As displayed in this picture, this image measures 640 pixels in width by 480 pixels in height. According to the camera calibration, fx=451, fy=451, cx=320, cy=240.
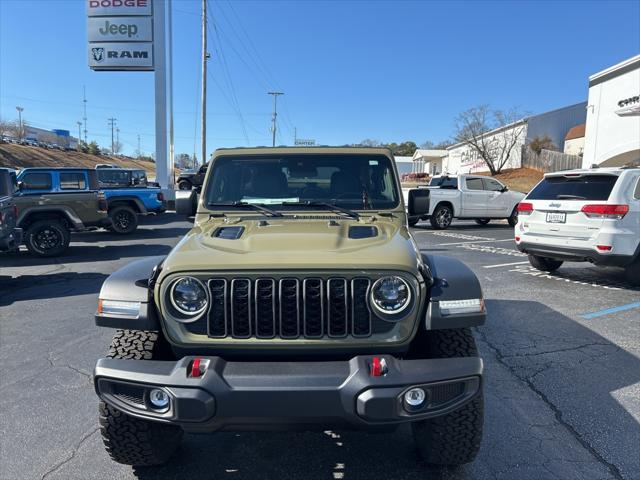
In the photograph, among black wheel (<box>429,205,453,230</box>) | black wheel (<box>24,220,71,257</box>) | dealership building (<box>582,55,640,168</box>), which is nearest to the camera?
black wheel (<box>24,220,71,257</box>)

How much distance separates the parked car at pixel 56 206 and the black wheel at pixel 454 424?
1001 centimetres

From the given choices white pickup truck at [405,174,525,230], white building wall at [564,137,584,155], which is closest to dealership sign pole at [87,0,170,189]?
white pickup truck at [405,174,525,230]

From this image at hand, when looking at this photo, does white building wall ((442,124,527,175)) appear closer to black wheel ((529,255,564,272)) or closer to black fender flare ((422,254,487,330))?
black wheel ((529,255,564,272))

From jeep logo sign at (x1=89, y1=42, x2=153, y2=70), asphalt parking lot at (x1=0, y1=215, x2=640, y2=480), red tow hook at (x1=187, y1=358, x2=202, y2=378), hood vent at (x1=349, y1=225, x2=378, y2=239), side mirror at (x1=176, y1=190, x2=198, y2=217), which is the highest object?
jeep logo sign at (x1=89, y1=42, x2=153, y2=70)

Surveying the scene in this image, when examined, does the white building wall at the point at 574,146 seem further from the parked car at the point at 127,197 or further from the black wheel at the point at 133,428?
the black wheel at the point at 133,428

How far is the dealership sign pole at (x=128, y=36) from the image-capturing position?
20391 millimetres

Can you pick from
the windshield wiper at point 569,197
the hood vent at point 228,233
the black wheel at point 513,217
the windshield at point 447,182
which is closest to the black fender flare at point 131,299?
the hood vent at point 228,233

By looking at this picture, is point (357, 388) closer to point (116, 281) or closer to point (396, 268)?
point (396, 268)

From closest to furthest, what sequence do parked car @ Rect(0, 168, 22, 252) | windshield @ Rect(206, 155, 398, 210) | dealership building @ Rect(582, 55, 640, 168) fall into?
windshield @ Rect(206, 155, 398, 210)
parked car @ Rect(0, 168, 22, 252)
dealership building @ Rect(582, 55, 640, 168)

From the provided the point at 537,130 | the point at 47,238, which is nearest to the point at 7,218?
the point at 47,238

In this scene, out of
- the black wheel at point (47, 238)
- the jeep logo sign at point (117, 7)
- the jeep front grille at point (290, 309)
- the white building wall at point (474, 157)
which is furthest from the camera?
the white building wall at point (474, 157)

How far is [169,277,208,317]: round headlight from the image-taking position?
7.54ft

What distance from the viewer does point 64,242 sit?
10.2 m

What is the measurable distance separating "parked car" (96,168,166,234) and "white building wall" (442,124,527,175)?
1493 inches
